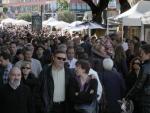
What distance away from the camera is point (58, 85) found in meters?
8.05

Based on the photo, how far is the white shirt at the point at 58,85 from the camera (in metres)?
8.04

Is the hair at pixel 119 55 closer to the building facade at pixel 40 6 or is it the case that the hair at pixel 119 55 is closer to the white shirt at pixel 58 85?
the white shirt at pixel 58 85

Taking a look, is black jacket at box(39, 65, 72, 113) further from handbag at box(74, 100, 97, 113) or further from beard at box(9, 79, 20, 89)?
beard at box(9, 79, 20, 89)

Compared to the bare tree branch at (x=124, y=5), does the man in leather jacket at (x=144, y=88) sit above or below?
below

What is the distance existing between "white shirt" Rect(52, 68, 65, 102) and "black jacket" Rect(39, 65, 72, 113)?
0.05 meters

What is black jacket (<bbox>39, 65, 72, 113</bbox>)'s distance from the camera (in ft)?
26.1

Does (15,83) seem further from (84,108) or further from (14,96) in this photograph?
(84,108)

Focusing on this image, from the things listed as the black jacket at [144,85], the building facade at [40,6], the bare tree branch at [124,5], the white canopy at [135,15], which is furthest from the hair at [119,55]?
the building facade at [40,6]

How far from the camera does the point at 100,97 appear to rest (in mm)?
8406

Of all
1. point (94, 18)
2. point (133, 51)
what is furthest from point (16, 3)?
point (133, 51)

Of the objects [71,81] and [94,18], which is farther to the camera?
[94,18]

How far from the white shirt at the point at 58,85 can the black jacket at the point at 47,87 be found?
0.16ft

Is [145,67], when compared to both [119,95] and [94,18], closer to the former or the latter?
[119,95]

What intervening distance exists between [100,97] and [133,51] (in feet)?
21.4
